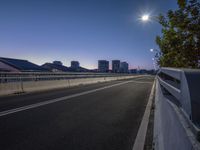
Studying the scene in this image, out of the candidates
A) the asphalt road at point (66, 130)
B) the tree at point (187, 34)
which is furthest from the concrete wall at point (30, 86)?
the tree at point (187, 34)

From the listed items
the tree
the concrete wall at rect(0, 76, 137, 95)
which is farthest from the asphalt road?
the concrete wall at rect(0, 76, 137, 95)

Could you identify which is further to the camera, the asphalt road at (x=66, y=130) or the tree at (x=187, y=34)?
the tree at (x=187, y=34)

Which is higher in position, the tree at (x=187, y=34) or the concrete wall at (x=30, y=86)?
the tree at (x=187, y=34)

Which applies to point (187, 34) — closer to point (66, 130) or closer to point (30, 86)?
point (66, 130)

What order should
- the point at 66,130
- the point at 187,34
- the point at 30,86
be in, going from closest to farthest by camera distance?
the point at 66,130
the point at 187,34
the point at 30,86

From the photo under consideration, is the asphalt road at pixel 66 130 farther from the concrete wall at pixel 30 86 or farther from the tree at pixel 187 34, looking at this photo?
the concrete wall at pixel 30 86

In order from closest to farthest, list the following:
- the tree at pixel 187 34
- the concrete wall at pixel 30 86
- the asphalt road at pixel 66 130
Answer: the asphalt road at pixel 66 130, the tree at pixel 187 34, the concrete wall at pixel 30 86

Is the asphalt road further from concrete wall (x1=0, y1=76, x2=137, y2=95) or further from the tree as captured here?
concrete wall (x1=0, y1=76, x2=137, y2=95)

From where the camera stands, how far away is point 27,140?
435 centimetres

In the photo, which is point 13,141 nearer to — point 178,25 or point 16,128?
point 16,128

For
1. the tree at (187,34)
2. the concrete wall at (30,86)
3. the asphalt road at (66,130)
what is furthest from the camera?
the concrete wall at (30,86)

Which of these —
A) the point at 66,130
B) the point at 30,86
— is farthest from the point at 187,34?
the point at 30,86

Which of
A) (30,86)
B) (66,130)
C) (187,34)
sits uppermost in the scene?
(187,34)

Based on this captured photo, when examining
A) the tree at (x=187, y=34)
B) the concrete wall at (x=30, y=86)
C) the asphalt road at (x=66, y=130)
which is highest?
the tree at (x=187, y=34)
